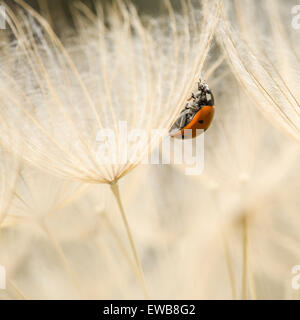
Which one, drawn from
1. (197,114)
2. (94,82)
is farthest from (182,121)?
(94,82)

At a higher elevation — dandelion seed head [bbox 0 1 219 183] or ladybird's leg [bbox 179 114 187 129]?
dandelion seed head [bbox 0 1 219 183]

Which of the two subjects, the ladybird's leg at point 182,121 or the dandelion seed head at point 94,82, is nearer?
the dandelion seed head at point 94,82

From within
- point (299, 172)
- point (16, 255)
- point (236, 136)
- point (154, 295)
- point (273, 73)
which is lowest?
point (154, 295)

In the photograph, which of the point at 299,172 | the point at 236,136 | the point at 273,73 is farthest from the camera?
the point at 299,172

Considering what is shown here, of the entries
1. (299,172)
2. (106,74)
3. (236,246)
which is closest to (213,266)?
(236,246)

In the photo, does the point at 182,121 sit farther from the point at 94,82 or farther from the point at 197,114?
the point at 94,82

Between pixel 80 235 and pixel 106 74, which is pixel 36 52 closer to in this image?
pixel 106 74

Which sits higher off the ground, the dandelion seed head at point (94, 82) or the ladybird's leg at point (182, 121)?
the dandelion seed head at point (94, 82)

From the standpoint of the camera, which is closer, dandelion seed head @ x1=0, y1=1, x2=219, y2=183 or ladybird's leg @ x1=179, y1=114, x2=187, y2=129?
dandelion seed head @ x1=0, y1=1, x2=219, y2=183
